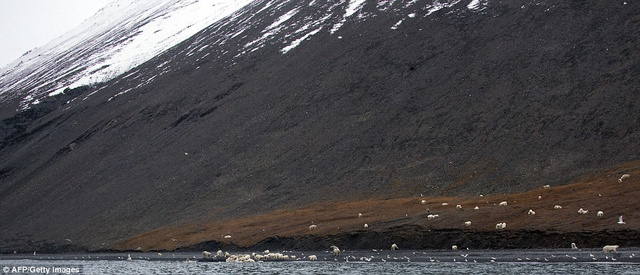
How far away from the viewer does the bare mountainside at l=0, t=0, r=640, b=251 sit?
92625 millimetres

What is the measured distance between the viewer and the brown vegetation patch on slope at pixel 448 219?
59781mm

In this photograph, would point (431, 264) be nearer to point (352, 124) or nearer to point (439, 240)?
point (439, 240)

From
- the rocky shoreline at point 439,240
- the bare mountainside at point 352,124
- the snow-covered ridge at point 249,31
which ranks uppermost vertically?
the snow-covered ridge at point 249,31

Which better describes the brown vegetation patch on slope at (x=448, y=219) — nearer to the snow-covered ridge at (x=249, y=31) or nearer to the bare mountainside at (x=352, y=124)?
the bare mountainside at (x=352, y=124)

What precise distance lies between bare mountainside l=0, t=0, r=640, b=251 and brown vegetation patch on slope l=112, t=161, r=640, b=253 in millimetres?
3511

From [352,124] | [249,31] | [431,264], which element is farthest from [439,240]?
[249,31]

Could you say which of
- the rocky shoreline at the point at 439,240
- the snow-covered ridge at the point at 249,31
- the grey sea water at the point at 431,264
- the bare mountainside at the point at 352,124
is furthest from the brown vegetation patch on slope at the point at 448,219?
the snow-covered ridge at the point at 249,31

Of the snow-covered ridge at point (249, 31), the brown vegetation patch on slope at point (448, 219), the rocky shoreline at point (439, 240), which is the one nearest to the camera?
the rocky shoreline at point (439, 240)

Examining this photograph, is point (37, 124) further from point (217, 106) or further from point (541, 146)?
point (541, 146)

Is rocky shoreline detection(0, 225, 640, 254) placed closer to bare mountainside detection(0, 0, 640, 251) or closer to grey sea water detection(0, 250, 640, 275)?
grey sea water detection(0, 250, 640, 275)

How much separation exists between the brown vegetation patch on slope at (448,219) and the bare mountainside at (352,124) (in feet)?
11.5

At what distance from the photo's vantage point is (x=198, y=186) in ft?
363

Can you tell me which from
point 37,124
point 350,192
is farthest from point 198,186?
point 37,124

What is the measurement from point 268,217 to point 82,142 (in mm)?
67751
